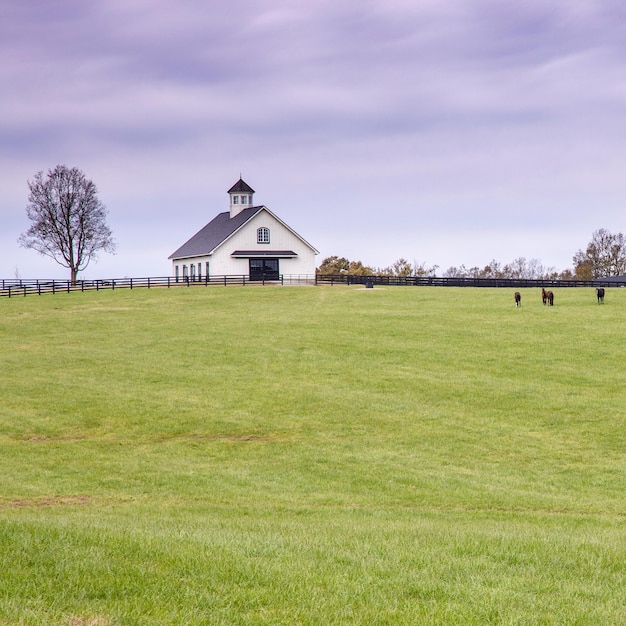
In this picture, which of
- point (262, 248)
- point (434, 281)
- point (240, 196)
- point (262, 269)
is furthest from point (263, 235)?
point (434, 281)

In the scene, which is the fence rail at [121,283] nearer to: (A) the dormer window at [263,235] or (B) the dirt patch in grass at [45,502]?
(A) the dormer window at [263,235]

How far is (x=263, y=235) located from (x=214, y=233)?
770 cm

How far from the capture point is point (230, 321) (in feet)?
161

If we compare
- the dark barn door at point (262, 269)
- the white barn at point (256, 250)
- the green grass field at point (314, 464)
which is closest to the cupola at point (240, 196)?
the white barn at point (256, 250)

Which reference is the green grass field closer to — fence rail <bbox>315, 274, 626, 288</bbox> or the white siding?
fence rail <bbox>315, 274, 626, 288</bbox>

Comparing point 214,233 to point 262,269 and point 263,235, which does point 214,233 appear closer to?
point 263,235

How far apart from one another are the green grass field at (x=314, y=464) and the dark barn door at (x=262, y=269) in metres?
28.4

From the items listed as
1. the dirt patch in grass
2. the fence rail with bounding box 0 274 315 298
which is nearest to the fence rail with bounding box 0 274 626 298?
the fence rail with bounding box 0 274 315 298

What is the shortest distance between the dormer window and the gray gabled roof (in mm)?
2002

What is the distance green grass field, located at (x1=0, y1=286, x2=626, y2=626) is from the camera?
770 centimetres

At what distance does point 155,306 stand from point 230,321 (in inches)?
458

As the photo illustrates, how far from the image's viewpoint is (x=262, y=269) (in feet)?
279

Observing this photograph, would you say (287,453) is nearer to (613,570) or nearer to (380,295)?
(613,570)

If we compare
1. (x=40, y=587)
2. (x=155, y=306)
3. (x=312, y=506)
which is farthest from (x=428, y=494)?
(x=155, y=306)
